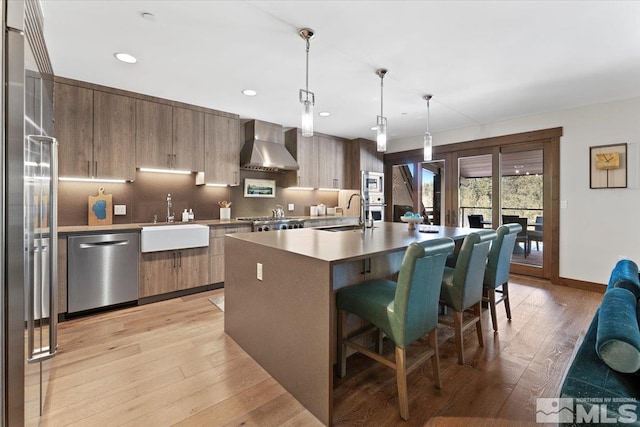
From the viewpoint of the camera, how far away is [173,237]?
3553 mm

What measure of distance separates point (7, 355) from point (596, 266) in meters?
5.73

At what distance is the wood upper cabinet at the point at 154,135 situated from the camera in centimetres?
364

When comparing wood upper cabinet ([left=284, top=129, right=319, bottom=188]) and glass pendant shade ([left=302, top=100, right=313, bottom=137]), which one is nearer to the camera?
glass pendant shade ([left=302, top=100, right=313, bottom=137])

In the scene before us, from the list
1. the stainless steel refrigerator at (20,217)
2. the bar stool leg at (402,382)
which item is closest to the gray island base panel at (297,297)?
the bar stool leg at (402,382)

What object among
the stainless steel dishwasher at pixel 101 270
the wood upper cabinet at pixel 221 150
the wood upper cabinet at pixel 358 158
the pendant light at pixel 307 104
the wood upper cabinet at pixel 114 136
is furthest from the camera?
the wood upper cabinet at pixel 358 158

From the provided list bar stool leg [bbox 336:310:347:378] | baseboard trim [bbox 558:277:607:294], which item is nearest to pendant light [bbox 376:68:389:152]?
bar stool leg [bbox 336:310:347:378]

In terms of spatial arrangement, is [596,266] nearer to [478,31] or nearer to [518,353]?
[518,353]

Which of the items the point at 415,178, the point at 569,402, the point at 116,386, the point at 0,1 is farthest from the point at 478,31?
the point at 415,178

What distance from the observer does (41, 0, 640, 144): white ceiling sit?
208 centimetres

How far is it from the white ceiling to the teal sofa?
2070 millimetres

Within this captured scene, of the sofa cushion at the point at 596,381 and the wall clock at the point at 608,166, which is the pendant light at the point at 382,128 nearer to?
the sofa cushion at the point at 596,381

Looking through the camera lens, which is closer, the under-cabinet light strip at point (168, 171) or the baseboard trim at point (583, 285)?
the under-cabinet light strip at point (168, 171)

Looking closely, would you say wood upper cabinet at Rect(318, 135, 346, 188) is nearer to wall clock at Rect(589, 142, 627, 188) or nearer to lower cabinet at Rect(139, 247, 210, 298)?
lower cabinet at Rect(139, 247, 210, 298)

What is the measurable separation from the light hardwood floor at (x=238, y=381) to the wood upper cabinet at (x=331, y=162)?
3.46 metres
